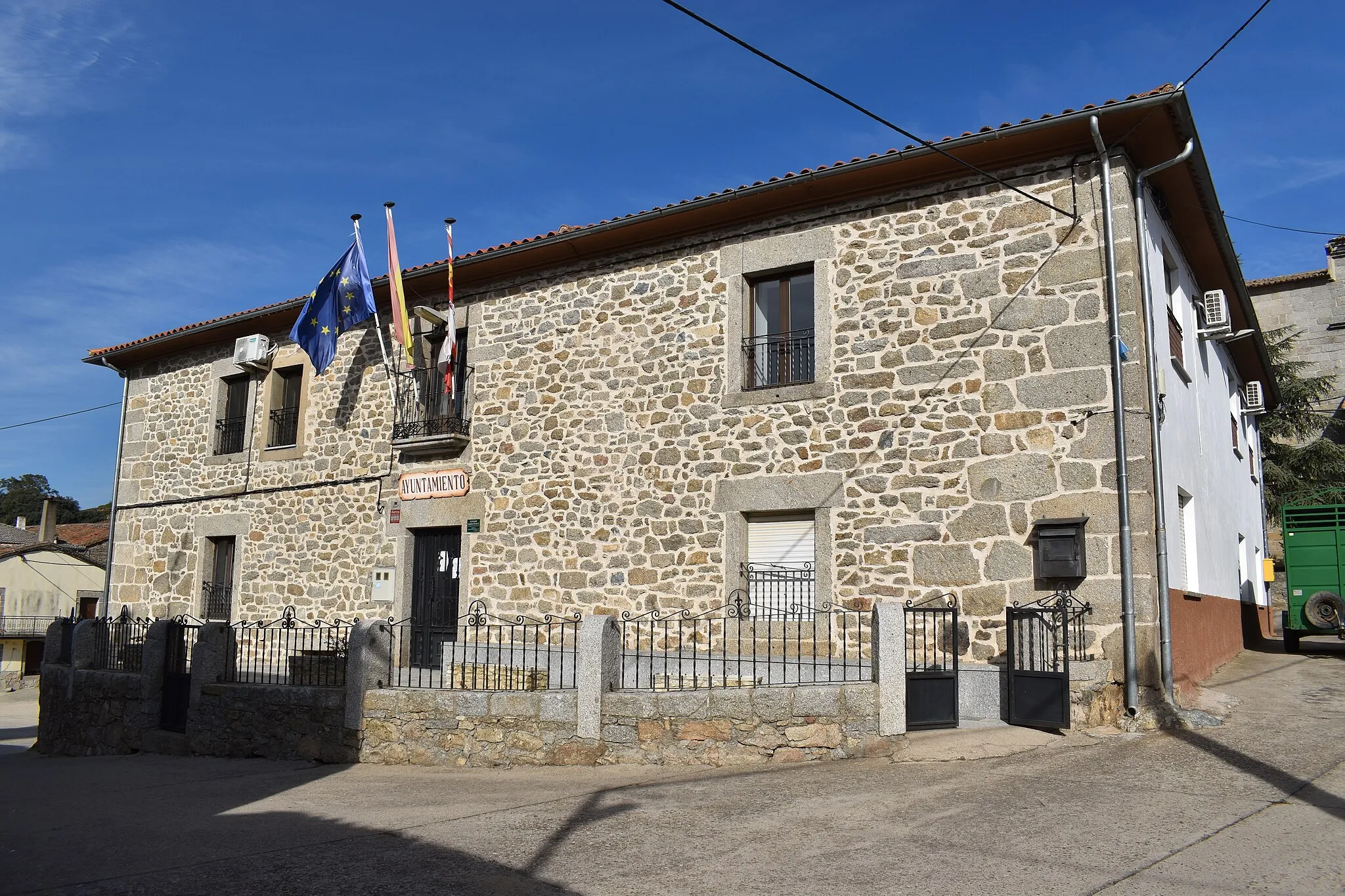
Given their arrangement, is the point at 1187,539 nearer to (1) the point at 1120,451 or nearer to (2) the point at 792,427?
(1) the point at 1120,451

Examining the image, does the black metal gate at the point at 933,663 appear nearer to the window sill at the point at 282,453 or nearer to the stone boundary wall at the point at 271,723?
the stone boundary wall at the point at 271,723

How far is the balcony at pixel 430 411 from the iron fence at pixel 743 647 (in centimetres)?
354

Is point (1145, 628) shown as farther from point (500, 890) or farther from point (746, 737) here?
point (500, 890)

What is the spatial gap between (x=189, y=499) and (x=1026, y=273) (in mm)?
13069

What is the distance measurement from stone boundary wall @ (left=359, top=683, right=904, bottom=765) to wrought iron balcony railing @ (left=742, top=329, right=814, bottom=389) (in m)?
3.91

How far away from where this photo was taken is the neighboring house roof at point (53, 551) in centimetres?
3819

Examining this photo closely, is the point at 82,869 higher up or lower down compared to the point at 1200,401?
lower down

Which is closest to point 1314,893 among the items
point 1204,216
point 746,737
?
point 746,737

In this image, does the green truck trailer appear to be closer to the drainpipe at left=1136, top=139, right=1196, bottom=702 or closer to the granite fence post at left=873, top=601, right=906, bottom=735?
the drainpipe at left=1136, top=139, right=1196, bottom=702

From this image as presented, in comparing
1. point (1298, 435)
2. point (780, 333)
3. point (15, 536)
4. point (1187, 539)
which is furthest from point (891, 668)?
point (15, 536)

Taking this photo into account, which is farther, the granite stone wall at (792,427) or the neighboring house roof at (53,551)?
the neighboring house roof at (53,551)

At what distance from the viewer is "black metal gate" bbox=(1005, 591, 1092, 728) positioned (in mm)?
7902

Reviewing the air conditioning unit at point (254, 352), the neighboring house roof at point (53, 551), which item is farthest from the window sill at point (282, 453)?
the neighboring house roof at point (53, 551)

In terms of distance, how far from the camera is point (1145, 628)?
8.30m
